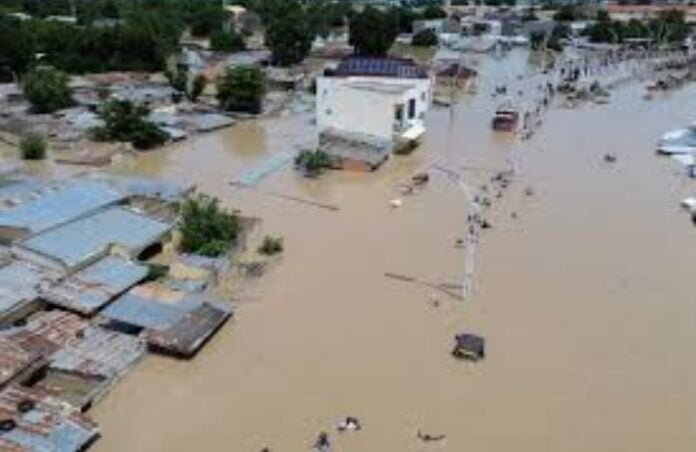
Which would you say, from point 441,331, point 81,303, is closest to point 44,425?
point 81,303

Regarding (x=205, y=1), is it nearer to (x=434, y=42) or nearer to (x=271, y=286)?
(x=434, y=42)

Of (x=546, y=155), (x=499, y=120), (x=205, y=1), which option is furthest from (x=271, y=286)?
(x=205, y=1)

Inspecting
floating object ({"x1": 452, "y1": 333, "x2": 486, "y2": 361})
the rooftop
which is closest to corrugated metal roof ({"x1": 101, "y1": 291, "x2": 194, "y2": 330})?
floating object ({"x1": 452, "y1": 333, "x2": 486, "y2": 361})

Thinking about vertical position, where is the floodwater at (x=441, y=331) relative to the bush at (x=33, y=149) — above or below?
below

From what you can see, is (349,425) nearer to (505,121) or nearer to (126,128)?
(126,128)

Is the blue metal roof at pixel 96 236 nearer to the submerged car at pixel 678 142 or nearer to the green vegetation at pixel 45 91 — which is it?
the green vegetation at pixel 45 91

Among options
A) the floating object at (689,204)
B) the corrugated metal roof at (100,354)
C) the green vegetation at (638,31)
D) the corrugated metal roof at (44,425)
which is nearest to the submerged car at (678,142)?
the floating object at (689,204)
